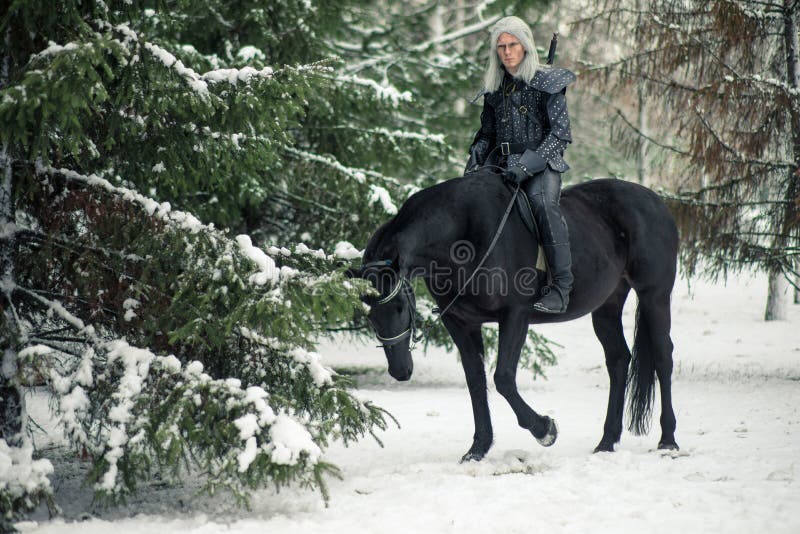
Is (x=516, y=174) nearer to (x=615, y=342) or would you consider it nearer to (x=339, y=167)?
(x=615, y=342)

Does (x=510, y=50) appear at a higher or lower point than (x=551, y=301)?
higher

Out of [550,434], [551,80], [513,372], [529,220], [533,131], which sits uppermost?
[551,80]

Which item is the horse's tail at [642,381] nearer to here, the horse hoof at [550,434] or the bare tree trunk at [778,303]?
the horse hoof at [550,434]

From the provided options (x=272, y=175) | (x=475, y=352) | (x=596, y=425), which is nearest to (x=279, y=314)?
(x=475, y=352)

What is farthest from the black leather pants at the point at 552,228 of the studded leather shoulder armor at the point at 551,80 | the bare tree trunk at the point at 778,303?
the bare tree trunk at the point at 778,303

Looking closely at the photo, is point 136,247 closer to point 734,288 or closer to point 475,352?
point 475,352

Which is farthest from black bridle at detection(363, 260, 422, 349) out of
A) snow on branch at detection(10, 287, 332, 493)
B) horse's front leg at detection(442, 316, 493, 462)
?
horse's front leg at detection(442, 316, 493, 462)

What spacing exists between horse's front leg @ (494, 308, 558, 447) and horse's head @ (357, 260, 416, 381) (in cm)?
75

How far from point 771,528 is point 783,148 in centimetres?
731

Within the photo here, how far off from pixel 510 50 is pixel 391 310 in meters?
2.13

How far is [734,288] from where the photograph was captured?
2222 centimetres

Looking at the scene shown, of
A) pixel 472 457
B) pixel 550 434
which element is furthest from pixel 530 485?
pixel 472 457

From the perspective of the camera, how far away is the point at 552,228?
5.12 meters

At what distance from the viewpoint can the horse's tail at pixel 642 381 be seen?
5922 millimetres
